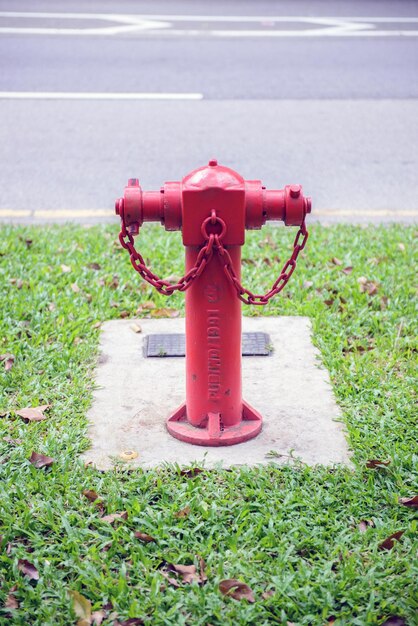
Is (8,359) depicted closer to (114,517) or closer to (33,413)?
(33,413)

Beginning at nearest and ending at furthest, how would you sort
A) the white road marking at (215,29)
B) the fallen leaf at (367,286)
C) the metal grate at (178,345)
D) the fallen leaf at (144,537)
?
the fallen leaf at (144,537)
the metal grate at (178,345)
the fallen leaf at (367,286)
the white road marking at (215,29)

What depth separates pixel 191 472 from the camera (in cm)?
337

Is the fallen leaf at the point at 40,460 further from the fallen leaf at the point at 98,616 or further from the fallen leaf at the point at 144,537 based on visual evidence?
the fallen leaf at the point at 98,616

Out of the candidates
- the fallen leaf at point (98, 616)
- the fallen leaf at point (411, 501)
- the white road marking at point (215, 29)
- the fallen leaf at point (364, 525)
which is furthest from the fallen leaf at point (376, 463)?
the white road marking at point (215, 29)

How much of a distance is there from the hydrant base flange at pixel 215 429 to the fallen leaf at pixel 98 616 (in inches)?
39.8

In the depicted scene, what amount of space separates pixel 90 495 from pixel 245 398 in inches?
39.9

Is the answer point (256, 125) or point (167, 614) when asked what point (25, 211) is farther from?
point (167, 614)

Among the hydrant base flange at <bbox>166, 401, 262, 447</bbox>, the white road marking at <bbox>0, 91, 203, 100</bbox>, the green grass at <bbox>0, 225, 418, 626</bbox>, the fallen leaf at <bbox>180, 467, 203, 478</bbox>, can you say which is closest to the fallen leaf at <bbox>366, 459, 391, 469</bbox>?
the green grass at <bbox>0, 225, 418, 626</bbox>

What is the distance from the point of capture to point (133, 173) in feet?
23.1

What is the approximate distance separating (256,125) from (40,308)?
4.18 meters

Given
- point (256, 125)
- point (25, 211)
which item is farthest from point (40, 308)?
point (256, 125)

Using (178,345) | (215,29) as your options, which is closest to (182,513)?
(178,345)

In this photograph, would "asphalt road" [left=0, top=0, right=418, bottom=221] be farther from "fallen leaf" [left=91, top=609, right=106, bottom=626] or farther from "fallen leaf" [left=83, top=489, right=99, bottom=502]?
"fallen leaf" [left=91, top=609, right=106, bottom=626]

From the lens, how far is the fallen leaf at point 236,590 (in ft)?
8.96
